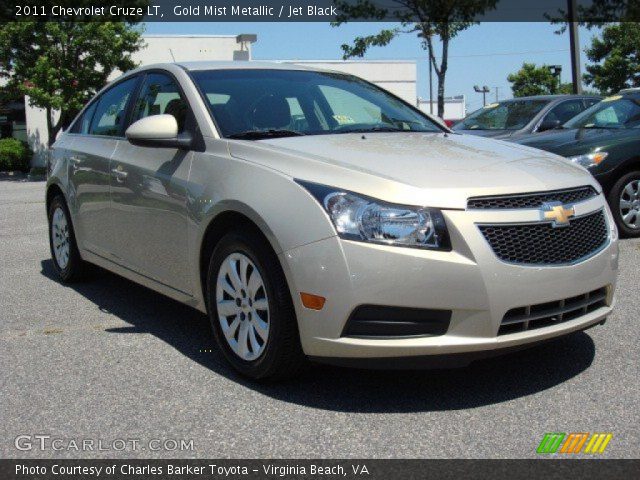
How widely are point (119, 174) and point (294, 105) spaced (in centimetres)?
125

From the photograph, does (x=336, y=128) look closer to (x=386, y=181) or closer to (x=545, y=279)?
(x=386, y=181)

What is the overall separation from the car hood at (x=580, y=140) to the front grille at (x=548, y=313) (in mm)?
4577

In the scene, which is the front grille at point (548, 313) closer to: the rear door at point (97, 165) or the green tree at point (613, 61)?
the rear door at point (97, 165)

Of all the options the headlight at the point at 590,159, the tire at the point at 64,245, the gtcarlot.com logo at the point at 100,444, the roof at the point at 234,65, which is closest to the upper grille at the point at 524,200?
the gtcarlot.com logo at the point at 100,444

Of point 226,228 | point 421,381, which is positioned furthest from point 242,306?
point 421,381

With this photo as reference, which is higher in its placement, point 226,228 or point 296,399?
point 226,228

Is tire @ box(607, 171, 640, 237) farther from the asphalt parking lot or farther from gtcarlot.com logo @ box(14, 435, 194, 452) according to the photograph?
gtcarlot.com logo @ box(14, 435, 194, 452)

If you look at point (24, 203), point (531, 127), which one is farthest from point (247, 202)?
point (24, 203)

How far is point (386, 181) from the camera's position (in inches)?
131

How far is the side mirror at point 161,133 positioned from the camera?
4219 mm

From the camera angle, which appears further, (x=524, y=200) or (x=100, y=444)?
(x=524, y=200)

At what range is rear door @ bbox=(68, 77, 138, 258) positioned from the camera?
5262 mm

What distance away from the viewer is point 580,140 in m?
8.10

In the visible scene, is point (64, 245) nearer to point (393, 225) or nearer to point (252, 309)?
point (252, 309)
